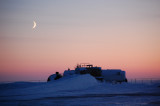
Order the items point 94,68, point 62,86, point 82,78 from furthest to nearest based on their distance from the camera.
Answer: point 94,68
point 82,78
point 62,86

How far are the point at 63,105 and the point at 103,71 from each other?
4307 centimetres

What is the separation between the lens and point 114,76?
186 feet

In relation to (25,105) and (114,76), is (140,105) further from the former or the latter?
(114,76)

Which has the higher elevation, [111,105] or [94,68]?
[94,68]

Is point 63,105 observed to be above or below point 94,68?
below

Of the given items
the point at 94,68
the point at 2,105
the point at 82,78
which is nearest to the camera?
the point at 2,105

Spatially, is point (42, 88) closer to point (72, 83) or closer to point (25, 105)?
point (72, 83)

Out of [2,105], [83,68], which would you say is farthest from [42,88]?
[83,68]

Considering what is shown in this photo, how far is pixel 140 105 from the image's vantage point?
14352mm

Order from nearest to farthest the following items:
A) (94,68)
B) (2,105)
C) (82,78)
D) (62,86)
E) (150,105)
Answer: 1. (150,105)
2. (2,105)
3. (62,86)
4. (82,78)
5. (94,68)

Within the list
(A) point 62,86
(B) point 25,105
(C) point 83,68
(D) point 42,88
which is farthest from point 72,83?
(C) point 83,68

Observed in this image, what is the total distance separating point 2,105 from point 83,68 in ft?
136

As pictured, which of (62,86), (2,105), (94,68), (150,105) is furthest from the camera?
(94,68)

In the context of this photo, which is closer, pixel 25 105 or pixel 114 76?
pixel 25 105
